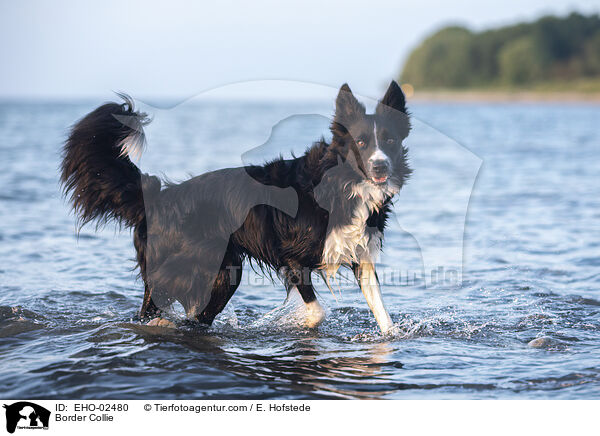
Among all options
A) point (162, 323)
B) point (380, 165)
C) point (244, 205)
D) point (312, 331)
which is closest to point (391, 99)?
point (380, 165)

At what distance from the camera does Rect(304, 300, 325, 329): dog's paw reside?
561cm

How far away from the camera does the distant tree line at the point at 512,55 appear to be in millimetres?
72125

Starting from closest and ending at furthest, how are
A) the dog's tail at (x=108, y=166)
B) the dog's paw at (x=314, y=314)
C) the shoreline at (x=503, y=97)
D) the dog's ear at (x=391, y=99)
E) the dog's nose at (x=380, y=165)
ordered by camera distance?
the dog's nose at (x=380, y=165) → the dog's ear at (x=391, y=99) → the dog's tail at (x=108, y=166) → the dog's paw at (x=314, y=314) → the shoreline at (x=503, y=97)

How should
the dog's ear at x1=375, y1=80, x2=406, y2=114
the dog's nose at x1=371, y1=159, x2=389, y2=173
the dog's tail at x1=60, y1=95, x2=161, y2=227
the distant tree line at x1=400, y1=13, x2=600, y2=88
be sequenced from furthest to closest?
the distant tree line at x1=400, y1=13, x2=600, y2=88 < the dog's tail at x1=60, y1=95, x2=161, y2=227 < the dog's ear at x1=375, y1=80, x2=406, y2=114 < the dog's nose at x1=371, y1=159, x2=389, y2=173

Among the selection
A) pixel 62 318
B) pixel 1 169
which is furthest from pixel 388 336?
pixel 1 169

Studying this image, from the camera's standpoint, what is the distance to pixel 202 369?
4.77m

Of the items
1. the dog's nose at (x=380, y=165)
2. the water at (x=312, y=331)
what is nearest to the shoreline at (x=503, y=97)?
the water at (x=312, y=331)

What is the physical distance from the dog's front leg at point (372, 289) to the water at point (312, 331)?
0.14 meters

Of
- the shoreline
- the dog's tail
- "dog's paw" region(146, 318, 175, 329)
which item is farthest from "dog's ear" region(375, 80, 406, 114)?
the shoreline

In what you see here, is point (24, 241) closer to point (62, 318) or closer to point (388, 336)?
point (62, 318)

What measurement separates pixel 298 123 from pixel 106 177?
62.6 inches
